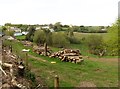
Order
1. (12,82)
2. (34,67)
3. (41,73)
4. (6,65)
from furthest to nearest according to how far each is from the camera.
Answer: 1. (34,67)
2. (41,73)
3. (6,65)
4. (12,82)

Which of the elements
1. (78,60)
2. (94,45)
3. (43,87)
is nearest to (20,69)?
(43,87)

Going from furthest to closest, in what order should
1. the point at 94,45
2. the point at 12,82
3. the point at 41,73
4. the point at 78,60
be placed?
the point at 94,45 < the point at 78,60 < the point at 41,73 < the point at 12,82

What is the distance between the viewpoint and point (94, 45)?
42531 millimetres

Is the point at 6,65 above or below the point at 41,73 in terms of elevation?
above

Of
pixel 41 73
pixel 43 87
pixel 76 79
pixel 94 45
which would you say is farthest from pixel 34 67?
pixel 94 45

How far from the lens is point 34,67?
50.3 feet

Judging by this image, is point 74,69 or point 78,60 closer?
point 74,69

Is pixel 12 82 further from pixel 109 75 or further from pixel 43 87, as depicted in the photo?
pixel 109 75

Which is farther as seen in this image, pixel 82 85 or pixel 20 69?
pixel 82 85

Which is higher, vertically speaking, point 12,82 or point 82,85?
point 12,82

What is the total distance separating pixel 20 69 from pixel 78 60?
8754mm

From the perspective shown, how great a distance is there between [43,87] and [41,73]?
116 inches

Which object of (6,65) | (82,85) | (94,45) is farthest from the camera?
(94,45)

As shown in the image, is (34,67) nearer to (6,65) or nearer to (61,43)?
(6,65)
